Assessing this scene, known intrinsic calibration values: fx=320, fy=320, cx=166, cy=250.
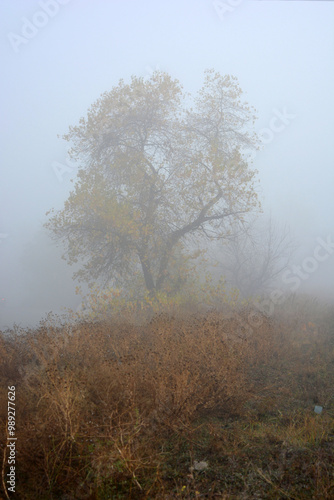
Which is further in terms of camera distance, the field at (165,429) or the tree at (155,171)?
the tree at (155,171)

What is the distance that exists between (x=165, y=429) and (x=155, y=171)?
1231 centimetres

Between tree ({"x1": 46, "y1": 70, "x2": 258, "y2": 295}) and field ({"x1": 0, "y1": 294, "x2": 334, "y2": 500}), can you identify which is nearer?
field ({"x1": 0, "y1": 294, "x2": 334, "y2": 500})

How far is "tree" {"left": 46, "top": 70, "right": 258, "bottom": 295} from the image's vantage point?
543 inches

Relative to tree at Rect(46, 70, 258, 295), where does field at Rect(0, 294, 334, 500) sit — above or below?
below

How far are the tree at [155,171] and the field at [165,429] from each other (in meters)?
8.42

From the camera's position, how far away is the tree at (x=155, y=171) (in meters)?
13.8

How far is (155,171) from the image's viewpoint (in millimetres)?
14578

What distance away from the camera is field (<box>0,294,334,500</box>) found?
2.76 m

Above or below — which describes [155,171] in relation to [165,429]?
above

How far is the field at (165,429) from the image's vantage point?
109 inches

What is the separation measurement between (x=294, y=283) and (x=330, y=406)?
33.3 meters

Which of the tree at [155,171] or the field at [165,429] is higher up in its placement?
the tree at [155,171]

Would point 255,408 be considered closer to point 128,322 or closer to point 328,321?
point 128,322

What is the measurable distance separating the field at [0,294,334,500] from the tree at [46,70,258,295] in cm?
842
